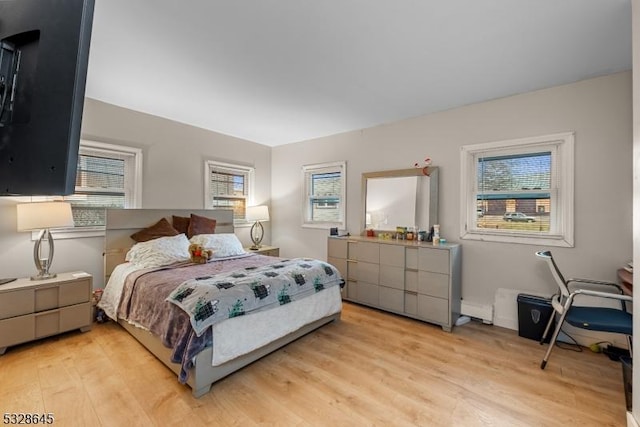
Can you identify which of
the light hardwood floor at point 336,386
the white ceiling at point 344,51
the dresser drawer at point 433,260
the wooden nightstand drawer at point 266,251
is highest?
the white ceiling at point 344,51

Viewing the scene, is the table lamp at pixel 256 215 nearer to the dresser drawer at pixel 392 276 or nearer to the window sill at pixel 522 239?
the dresser drawer at pixel 392 276

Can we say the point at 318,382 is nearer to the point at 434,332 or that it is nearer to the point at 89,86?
the point at 434,332

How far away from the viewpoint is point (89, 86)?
281 centimetres

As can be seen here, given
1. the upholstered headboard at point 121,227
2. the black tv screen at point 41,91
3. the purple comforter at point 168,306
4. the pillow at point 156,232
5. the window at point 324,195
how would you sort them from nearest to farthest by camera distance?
the black tv screen at point 41,91 → the purple comforter at point 168,306 → the upholstered headboard at point 121,227 → the pillow at point 156,232 → the window at point 324,195

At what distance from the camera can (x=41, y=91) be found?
595 mm

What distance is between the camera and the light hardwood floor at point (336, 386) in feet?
5.59

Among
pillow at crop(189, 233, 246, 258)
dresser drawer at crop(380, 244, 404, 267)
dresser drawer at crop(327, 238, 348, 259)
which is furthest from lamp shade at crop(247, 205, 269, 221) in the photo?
dresser drawer at crop(380, 244, 404, 267)

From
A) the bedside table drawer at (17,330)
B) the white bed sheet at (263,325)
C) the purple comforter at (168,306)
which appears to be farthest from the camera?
the bedside table drawer at (17,330)

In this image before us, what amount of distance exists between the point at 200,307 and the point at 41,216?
1.97 m

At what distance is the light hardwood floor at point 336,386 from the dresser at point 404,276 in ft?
1.38

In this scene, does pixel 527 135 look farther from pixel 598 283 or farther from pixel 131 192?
pixel 131 192

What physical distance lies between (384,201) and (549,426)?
2666 millimetres

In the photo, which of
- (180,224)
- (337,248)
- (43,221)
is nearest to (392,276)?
(337,248)

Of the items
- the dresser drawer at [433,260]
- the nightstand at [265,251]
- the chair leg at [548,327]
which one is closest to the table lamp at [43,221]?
the nightstand at [265,251]
